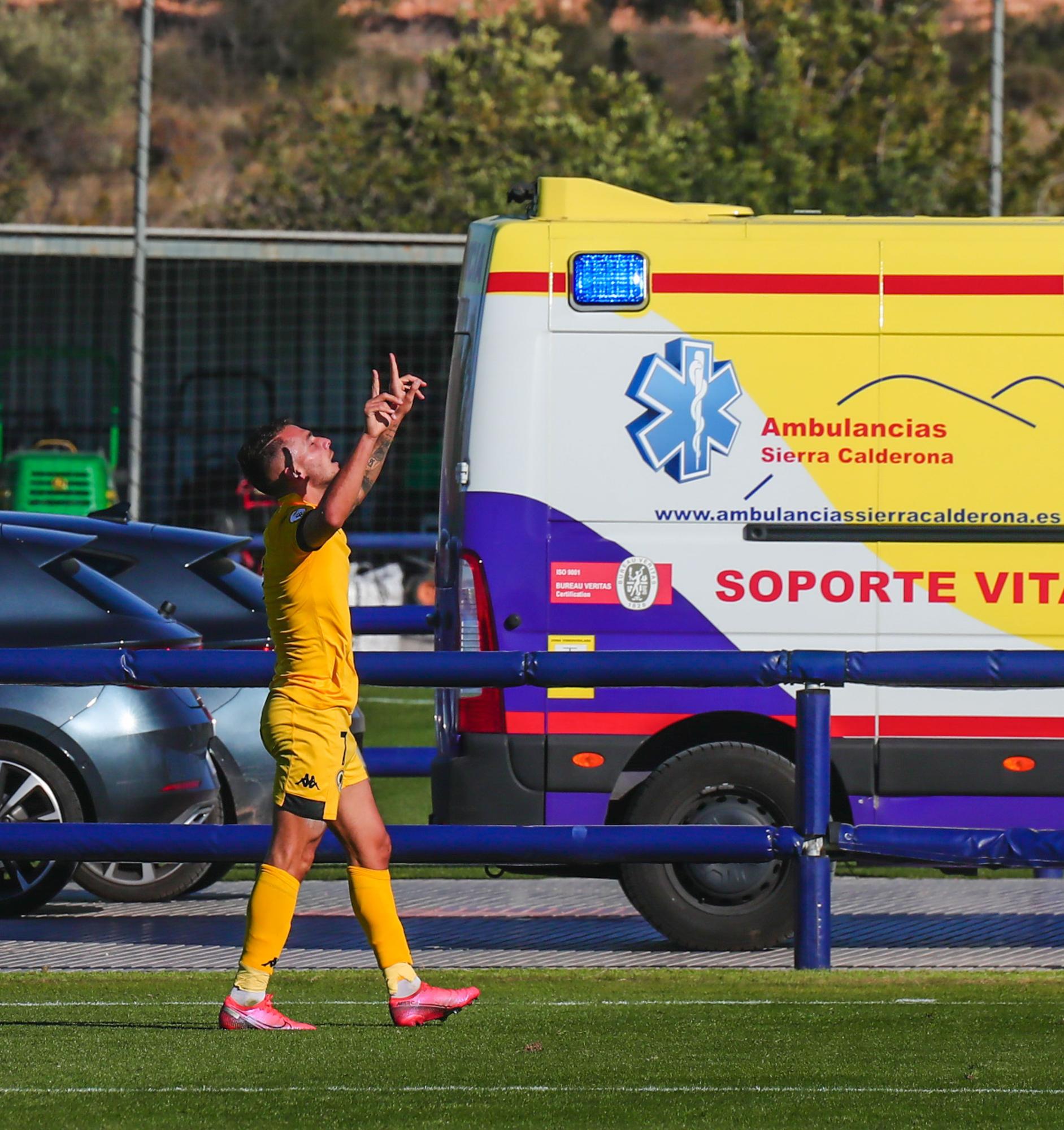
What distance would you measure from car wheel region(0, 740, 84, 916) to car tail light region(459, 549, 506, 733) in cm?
167

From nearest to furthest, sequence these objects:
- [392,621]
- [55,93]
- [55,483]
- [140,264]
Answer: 1. [392,621]
2. [140,264]
3. [55,483]
4. [55,93]

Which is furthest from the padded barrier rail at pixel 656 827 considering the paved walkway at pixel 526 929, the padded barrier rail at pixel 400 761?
the padded barrier rail at pixel 400 761

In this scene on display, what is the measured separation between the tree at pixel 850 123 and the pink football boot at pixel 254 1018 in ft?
98.6

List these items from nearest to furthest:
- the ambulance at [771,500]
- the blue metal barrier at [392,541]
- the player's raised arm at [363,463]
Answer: the player's raised arm at [363,463]
the ambulance at [771,500]
the blue metal barrier at [392,541]

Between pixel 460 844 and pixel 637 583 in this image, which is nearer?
pixel 460 844

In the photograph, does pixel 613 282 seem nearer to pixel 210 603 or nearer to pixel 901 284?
pixel 901 284

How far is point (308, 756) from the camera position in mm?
5793

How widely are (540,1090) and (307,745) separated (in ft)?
3.91

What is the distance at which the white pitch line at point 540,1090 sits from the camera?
5.08 m

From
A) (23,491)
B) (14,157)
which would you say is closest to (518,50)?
(14,157)

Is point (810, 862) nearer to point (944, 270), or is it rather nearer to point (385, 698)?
point (944, 270)

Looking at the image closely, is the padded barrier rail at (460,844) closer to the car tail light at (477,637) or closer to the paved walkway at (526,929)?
the paved walkway at (526,929)

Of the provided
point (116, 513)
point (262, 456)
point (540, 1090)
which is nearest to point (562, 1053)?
point (540, 1090)

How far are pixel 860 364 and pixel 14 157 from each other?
5266cm
